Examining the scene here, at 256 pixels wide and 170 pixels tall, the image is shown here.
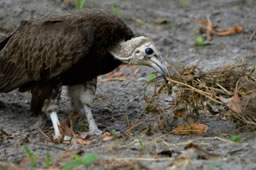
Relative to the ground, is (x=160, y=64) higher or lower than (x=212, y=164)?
higher

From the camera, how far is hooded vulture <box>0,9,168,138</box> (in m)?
4.84

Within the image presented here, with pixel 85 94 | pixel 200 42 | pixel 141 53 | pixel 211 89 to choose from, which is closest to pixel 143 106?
pixel 85 94

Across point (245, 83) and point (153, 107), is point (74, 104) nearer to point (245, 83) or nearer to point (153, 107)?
point (153, 107)

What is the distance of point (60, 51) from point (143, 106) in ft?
4.88

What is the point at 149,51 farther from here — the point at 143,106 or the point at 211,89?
the point at 143,106

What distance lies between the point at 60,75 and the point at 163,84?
3.16ft

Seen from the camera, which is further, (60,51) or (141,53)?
(141,53)

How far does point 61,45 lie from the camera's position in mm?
4848

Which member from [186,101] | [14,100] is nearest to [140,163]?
[186,101]

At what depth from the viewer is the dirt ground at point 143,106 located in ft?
12.8

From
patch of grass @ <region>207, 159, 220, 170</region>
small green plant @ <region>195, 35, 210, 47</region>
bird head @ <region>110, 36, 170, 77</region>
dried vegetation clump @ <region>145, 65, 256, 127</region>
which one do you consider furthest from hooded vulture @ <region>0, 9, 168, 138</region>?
small green plant @ <region>195, 35, 210, 47</region>

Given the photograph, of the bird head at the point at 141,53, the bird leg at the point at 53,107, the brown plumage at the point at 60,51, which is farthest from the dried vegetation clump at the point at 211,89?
the bird leg at the point at 53,107

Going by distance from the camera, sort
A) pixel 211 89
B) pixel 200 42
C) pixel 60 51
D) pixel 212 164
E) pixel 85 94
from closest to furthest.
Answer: pixel 212 164
pixel 211 89
pixel 60 51
pixel 85 94
pixel 200 42

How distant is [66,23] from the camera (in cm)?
496
